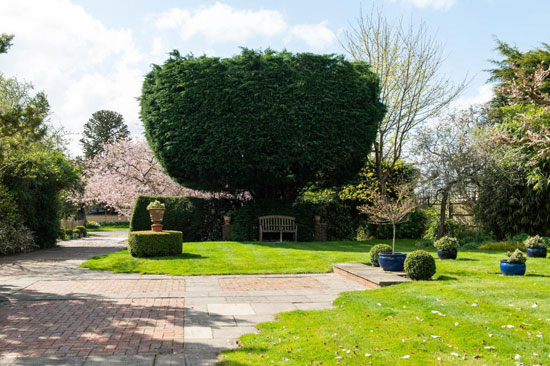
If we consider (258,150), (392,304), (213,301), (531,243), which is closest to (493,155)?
(531,243)

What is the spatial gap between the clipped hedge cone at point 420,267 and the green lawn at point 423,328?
242 millimetres

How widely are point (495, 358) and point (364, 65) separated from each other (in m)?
16.4

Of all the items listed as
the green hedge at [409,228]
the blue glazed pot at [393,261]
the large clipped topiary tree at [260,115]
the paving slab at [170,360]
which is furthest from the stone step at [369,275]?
the green hedge at [409,228]

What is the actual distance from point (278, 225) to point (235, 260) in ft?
21.7

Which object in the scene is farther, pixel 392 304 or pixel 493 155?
pixel 493 155

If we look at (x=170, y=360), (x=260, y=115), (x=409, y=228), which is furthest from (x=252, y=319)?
(x=409, y=228)

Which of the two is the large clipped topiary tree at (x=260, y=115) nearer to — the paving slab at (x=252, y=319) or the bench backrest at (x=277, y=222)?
the bench backrest at (x=277, y=222)

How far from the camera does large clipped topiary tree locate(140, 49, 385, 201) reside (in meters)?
17.5

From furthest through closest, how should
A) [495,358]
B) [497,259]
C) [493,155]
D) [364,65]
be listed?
[364,65]
[493,155]
[497,259]
[495,358]

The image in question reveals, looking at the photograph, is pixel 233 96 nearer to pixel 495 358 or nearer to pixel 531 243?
pixel 531 243

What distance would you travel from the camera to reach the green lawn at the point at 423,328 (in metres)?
4.34

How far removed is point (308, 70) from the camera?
1791cm

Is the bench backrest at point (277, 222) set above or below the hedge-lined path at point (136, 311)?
above

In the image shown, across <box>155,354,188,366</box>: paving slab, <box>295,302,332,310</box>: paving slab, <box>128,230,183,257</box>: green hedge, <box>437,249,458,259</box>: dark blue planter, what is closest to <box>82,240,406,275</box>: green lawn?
<box>128,230,183,257</box>: green hedge
